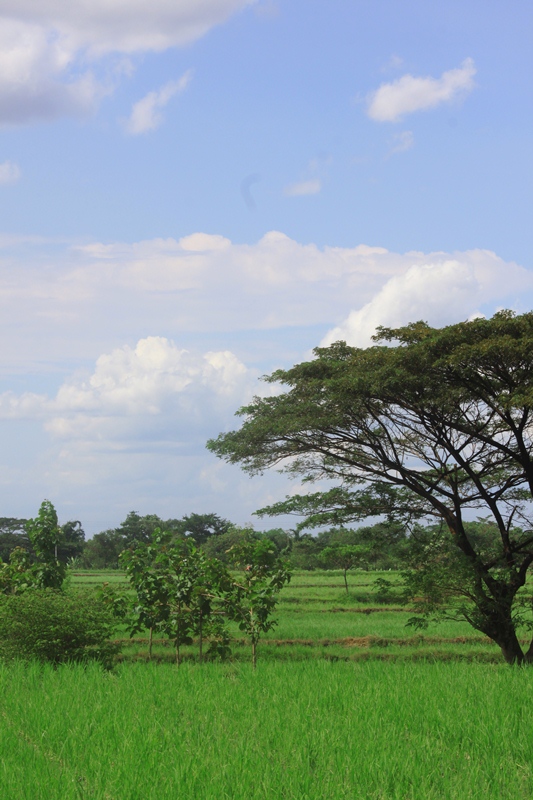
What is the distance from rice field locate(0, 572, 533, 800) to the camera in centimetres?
580

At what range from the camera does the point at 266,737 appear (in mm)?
7125

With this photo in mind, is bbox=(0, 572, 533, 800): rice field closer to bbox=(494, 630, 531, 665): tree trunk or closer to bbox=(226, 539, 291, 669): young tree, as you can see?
bbox=(226, 539, 291, 669): young tree

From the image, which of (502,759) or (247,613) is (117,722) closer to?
(502,759)

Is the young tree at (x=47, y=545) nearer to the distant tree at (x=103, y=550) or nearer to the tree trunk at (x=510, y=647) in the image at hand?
the tree trunk at (x=510, y=647)

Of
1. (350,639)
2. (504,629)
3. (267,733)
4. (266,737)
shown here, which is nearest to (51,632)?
(267,733)

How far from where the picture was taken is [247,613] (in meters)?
14.1

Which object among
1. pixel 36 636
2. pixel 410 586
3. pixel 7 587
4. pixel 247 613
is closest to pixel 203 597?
pixel 247 613

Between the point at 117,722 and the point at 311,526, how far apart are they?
10.6 metres

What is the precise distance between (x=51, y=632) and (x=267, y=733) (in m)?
6.90

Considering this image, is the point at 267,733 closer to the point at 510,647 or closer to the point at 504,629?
the point at 504,629

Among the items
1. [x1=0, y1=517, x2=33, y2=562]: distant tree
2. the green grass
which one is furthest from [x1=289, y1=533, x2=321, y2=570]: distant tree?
the green grass

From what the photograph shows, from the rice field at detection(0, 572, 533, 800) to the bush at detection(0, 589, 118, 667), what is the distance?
1.14m

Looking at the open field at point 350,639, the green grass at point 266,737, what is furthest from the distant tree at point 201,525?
the green grass at point 266,737

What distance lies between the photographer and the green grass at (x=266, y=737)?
578 cm
